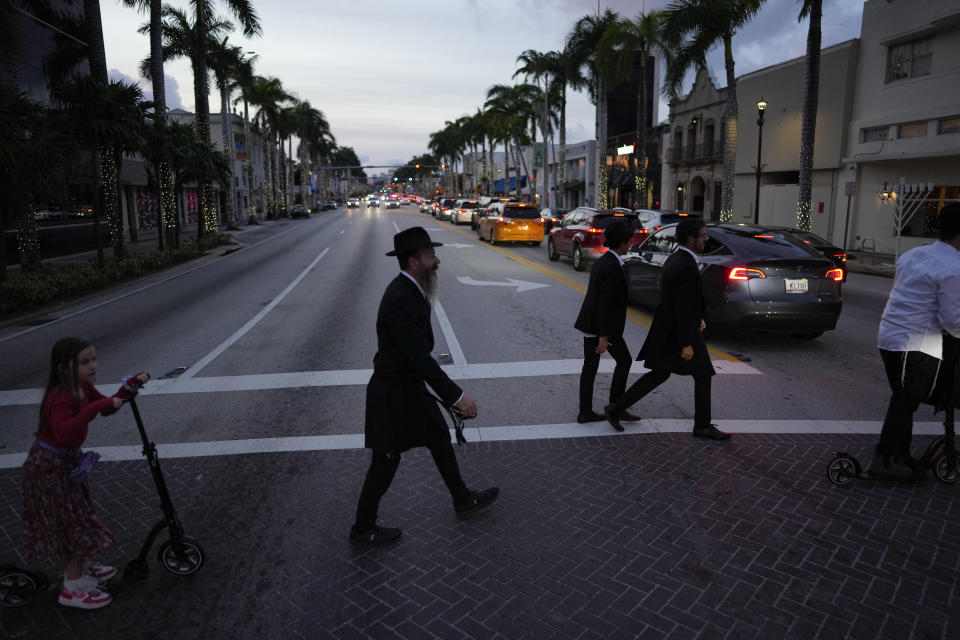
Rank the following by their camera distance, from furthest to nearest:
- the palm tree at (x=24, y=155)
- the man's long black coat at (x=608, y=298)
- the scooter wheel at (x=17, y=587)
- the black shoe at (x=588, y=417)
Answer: the palm tree at (x=24, y=155) < the black shoe at (x=588, y=417) < the man's long black coat at (x=608, y=298) < the scooter wheel at (x=17, y=587)

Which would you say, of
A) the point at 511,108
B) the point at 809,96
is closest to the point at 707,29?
the point at 809,96

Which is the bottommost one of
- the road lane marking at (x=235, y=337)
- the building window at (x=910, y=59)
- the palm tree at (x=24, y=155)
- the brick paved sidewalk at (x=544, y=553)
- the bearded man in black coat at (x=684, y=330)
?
the brick paved sidewalk at (x=544, y=553)

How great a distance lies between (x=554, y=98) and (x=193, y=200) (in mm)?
29545

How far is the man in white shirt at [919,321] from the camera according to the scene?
4.18 m

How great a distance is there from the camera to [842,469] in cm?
474

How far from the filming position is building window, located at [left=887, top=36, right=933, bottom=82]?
23172 mm

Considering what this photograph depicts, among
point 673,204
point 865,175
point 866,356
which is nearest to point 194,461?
point 866,356

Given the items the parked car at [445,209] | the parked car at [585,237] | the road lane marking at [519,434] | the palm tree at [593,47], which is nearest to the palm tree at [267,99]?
the parked car at [445,209]

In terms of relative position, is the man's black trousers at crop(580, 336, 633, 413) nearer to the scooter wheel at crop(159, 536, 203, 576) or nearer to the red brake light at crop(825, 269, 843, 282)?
the scooter wheel at crop(159, 536, 203, 576)

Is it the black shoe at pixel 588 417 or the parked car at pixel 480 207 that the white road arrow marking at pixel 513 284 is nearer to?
the black shoe at pixel 588 417

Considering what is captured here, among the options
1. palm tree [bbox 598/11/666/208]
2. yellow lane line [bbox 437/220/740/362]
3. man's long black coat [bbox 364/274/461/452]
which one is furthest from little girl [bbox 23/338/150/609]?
palm tree [bbox 598/11/666/208]

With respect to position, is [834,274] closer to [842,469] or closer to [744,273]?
[744,273]

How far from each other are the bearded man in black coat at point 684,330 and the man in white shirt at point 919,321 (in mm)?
1352

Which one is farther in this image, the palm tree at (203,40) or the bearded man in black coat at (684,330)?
the palm tree at (203,40)
